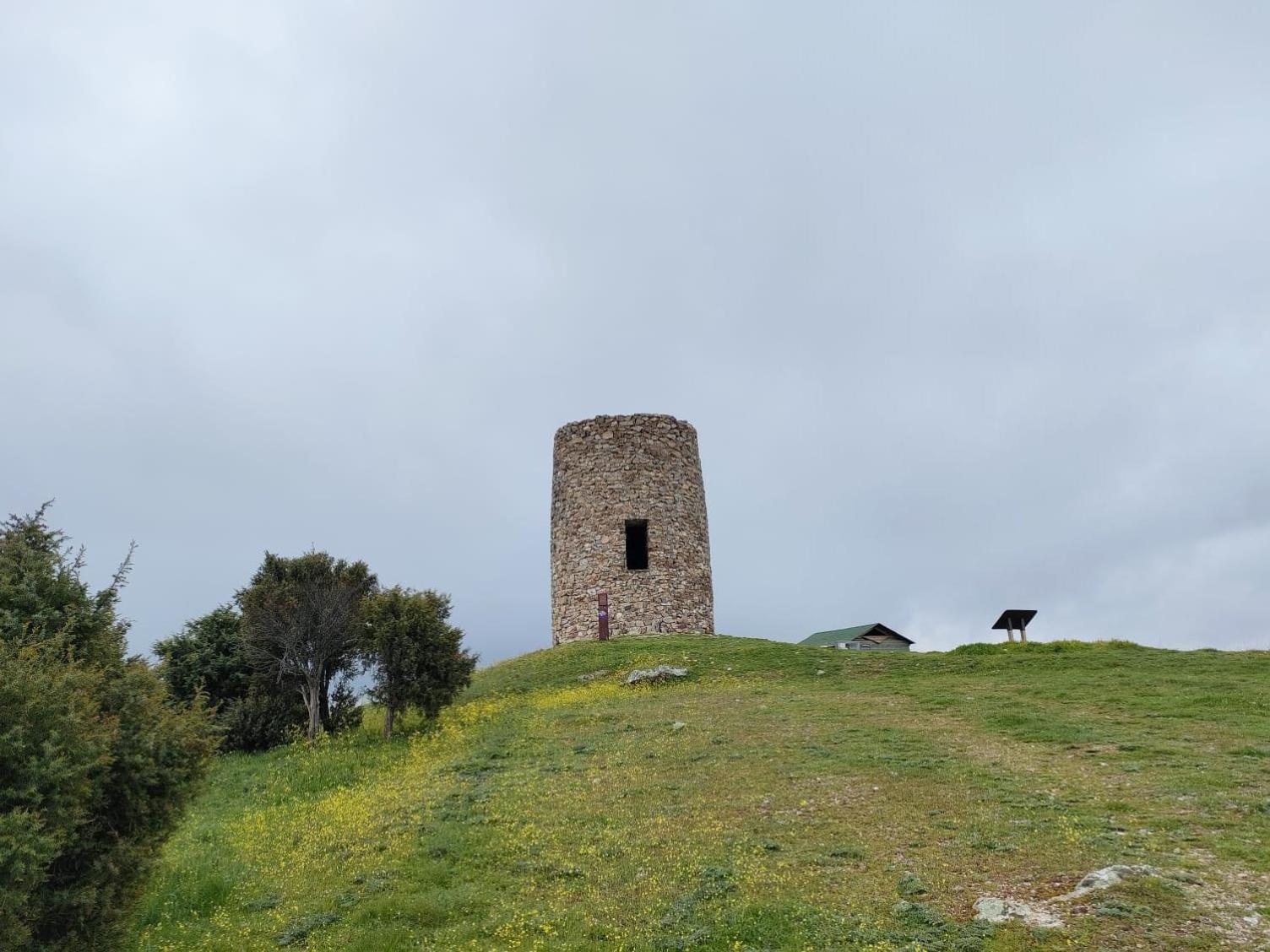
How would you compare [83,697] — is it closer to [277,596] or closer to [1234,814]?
[1234,814]

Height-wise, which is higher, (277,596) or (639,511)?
(639,511)

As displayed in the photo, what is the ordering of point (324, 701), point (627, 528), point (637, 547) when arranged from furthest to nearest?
point (637, 547) → point (627, 528) → point (324, 701)

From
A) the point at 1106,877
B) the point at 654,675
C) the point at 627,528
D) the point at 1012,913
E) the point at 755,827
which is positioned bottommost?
the point at 1012,913

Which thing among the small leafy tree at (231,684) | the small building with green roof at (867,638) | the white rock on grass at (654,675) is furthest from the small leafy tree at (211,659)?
the small building with green roof at (867,638)

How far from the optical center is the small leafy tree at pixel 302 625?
20.7 metres

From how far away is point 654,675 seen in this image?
2392 cm

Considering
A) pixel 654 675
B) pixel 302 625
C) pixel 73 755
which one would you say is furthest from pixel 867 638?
pixel 73 755

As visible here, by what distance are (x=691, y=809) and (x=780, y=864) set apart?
2.53 m

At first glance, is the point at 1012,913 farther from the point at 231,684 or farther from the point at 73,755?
the point at 231,684

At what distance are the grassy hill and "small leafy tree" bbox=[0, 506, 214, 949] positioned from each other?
6.31 ft

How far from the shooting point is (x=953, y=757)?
13734 mm

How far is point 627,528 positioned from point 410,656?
623 inches

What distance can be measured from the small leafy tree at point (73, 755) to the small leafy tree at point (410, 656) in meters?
10.1

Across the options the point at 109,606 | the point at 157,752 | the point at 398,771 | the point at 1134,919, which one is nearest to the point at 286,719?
the point at 398,771
